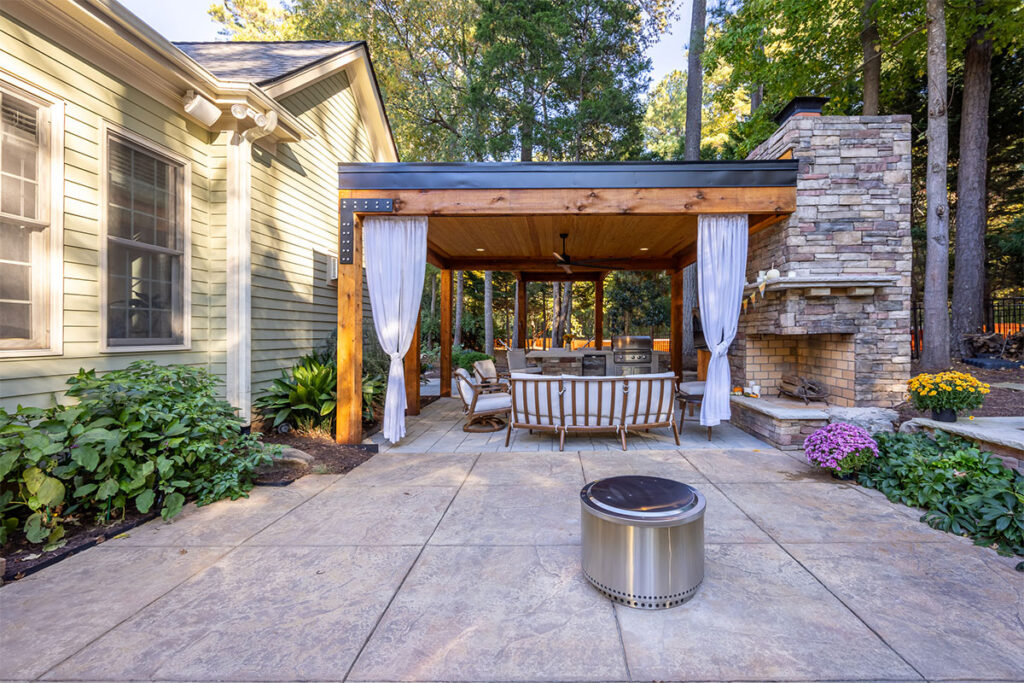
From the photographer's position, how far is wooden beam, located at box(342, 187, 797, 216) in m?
4.68

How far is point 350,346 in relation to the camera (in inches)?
190

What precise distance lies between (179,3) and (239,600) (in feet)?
48.0

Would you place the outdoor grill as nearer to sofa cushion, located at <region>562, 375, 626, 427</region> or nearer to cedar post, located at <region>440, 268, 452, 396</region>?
cedar post, located at <region>440, 268, 452, 396</region>

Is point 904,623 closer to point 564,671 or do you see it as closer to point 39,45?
point 564,671

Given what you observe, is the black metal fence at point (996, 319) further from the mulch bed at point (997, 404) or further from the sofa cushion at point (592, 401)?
the sofa cushion at point (592, 401)

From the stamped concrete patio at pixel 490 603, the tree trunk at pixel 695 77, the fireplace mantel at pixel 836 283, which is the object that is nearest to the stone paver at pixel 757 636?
the stamped concrete patio at pixel 490 603

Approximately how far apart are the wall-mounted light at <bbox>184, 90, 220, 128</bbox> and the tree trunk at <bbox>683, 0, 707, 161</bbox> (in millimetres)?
9351

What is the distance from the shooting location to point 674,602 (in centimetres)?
204

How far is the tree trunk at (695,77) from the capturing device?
33.3 feet

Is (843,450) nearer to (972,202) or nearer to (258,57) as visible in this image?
(972,202)

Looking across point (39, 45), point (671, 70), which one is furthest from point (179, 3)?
point (671, 70)

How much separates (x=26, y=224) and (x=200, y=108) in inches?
72.5

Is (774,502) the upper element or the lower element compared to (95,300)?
lower

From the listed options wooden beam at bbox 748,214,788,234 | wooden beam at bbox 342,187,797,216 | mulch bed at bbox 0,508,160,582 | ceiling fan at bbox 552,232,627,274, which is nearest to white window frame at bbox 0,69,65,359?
mulch bed at bbox 0,508,160,582
